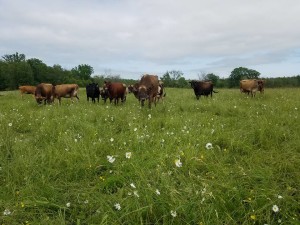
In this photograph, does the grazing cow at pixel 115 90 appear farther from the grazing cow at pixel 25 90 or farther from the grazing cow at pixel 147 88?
the grazing cow at pixel 25 90

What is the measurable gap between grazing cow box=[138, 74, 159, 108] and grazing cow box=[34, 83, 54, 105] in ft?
24.5

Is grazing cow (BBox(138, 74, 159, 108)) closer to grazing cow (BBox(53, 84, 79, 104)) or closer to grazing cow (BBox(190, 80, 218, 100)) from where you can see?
grazing cow (BBox(190, 80, 218, 100))

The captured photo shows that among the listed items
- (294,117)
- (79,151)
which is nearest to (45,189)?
(79,151)

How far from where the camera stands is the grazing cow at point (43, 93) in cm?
1821

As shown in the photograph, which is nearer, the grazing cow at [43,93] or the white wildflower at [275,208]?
the white wildflower at [275,208]

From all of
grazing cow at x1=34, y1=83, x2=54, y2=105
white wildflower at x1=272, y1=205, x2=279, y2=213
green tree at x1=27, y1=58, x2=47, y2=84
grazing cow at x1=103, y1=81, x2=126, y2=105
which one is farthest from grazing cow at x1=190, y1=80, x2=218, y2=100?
green tree at x1=27, y1=58, x2=47, y2=84

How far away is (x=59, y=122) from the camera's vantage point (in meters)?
7.84

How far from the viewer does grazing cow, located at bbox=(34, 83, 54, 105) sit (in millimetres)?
18209

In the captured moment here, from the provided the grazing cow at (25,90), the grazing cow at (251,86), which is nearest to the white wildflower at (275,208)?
the grazing cow at (251,86)

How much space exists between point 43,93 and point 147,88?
325 inches

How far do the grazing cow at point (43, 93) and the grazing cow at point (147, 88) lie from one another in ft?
24.5

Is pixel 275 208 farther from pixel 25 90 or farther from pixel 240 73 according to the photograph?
pixel 240 73

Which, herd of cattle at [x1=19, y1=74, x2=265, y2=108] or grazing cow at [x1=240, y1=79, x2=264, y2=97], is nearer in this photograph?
herd of cattle at [x1=19, y1=74, x2=265, y2=108]

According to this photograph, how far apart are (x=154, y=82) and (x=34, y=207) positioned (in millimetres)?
11365
